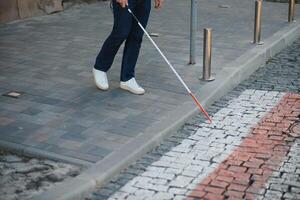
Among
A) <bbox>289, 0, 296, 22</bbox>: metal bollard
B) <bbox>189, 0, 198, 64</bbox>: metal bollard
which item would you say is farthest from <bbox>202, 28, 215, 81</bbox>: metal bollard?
<bbox>289, 0, 296, 22</bbox>: metal bollard

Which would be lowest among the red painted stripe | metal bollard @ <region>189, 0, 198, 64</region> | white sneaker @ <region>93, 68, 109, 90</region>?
the red painted stripe

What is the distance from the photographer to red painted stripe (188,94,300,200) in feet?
12.4

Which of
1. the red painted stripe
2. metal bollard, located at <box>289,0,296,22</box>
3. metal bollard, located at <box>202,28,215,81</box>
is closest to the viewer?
the red painted stripe

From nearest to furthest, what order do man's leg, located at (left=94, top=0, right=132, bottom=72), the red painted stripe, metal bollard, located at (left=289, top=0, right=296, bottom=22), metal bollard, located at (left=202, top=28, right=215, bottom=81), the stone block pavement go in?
1. the red painted stripe
2. the stone block pavement
3. man's leg, located at (left=94, top=0, right=132, bottom=72)
4. metal bollard, located at (left=202, top=28, right=215, bottom=81)
5. metal bollard, located at (left=289, top=0, right=296, bottom=22)

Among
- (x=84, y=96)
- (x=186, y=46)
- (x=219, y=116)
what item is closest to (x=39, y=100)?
(x=84, y=96)

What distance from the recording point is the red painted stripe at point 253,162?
3.78 m

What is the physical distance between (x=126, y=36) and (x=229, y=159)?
68.8 inches

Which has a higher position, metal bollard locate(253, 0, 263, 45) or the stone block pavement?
metal bollard locate(253, 0, 263, 45)

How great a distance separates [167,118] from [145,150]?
0.65m

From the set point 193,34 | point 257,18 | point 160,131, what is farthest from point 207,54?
point 257,18

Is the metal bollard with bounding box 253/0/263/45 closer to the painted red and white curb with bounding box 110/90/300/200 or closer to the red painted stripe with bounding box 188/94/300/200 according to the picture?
the painted red and white curb with bounding box 110/90/300/200

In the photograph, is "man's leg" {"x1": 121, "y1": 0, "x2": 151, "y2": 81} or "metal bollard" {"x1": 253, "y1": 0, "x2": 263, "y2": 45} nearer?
"man's leg" {"x1": 121, "y1": 0, "x2": 151, "y2": 81}

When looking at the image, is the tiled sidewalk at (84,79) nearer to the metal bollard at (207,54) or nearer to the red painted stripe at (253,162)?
the metal bollard at (207,54)

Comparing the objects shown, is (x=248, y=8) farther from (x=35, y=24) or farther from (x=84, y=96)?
(x=84, y=96)
